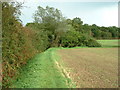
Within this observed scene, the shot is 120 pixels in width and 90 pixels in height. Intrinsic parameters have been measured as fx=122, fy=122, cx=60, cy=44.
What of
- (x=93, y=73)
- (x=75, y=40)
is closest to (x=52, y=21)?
(x=75, y=40)

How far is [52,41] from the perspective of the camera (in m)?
24.2

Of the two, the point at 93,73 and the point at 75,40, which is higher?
the point at 75,40

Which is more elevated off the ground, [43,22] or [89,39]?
[43,22]

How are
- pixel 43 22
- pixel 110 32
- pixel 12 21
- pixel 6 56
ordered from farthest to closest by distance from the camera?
pixel 110 32 < pixel 43 22 < pixel 12 21 < pixel 6 56

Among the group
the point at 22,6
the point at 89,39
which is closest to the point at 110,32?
the point at 89,39

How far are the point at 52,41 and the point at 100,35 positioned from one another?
41914 millimetres

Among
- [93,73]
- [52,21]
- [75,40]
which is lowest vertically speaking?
[93,73]

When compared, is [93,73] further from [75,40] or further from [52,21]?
[52,21]

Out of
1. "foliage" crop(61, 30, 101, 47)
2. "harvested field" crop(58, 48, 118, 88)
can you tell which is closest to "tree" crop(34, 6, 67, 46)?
"foliage" crop(61, 30, 101, 47)

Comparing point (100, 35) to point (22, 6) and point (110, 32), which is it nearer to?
point (110, 32)

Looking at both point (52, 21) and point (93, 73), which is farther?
point (52, 21)

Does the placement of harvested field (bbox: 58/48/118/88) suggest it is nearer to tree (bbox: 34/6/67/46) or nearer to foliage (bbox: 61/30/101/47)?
tree (bbox: 34/6/67/46)

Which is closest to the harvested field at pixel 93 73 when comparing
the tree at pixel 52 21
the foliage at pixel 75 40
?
the tree at pixel 52 21

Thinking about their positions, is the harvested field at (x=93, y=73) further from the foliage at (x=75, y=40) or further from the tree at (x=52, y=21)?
the foliage at (x=75, y=40)
